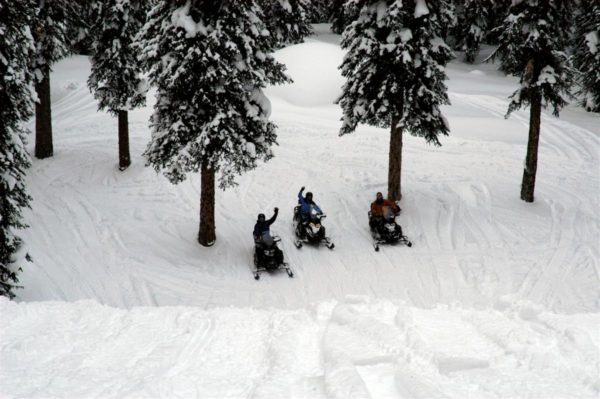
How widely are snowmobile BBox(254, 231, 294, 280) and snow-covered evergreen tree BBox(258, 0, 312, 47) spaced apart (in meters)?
19.6

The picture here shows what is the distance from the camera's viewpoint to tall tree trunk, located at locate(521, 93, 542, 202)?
53.7 feet

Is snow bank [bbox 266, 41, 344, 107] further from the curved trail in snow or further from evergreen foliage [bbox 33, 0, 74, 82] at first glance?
evergreen foliage [bbox 33, 0, 74, 82]

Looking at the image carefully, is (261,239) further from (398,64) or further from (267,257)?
(398,64)

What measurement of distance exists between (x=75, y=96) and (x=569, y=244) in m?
29.1

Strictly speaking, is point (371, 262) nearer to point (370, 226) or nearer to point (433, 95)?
point (370, 226)

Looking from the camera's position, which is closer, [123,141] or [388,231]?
[388,231]

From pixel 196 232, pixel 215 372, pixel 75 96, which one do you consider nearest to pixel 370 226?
pixel 196 232

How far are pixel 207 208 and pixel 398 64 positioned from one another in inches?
305

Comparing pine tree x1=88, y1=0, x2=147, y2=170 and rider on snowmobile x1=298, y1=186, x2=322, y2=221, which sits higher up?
pine tree x1=88, y1=0, x2=147, y2=170

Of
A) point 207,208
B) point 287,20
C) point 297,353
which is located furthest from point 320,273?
point 287,20

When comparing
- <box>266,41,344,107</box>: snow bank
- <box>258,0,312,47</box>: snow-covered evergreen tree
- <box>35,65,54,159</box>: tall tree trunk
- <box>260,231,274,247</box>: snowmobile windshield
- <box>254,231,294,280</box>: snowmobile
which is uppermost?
<box>258,0,312,47</box>: snow-covered evergreen tree

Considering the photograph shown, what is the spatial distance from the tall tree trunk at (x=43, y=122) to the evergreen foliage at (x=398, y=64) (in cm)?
1335

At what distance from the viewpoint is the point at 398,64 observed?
15570 millimetres

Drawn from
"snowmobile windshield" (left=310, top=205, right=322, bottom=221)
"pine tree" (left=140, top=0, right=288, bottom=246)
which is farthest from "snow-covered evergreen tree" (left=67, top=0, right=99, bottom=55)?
"snowmobile windshield" (left=310, top=205, right=322, bottom=221)
